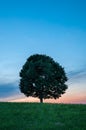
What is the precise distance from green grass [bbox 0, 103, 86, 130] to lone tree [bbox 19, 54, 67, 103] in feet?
140

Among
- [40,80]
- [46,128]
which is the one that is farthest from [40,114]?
[40,80]

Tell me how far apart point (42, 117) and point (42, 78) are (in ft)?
162

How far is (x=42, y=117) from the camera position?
93.8 ft

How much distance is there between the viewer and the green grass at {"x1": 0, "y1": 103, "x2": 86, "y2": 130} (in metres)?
24.6

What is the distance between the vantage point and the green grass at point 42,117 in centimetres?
2461

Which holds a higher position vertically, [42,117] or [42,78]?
[42,78]

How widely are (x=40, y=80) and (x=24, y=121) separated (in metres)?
50.6

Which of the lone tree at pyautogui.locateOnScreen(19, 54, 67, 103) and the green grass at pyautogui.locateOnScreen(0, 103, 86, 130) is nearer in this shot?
the green grass at pyautogui.locateOnScreen(0, 103, 86, 130)

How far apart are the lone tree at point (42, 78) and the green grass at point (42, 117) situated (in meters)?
42.8

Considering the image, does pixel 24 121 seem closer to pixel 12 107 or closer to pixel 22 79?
pixel 12 107

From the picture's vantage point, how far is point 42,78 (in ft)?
256

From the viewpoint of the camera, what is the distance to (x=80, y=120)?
89.2 feet

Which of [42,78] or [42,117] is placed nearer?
[42,117]

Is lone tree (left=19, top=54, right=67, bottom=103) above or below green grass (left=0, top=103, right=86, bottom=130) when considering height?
above
